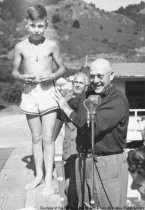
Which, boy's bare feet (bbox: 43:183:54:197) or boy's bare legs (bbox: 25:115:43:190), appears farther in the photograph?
boy's bare legs (bbox: 25:115:43:190)

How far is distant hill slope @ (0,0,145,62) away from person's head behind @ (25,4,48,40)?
235 feet

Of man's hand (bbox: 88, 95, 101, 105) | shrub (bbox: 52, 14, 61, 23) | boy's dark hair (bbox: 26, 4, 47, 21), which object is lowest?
man's hand (bbox: 88, 95, 101, 105)

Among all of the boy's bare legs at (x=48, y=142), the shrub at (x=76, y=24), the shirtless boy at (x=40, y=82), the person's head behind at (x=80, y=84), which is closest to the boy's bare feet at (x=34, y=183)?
the shirtless boy at (x=40, y=82)

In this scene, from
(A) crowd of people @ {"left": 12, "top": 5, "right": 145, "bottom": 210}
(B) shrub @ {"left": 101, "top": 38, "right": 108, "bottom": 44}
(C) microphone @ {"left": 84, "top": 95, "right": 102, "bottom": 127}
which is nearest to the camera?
(C) microphone @ {"left": 84, "top": 95, "right": 102, "bottom": 127}

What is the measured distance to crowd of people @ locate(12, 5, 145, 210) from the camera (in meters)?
3.08

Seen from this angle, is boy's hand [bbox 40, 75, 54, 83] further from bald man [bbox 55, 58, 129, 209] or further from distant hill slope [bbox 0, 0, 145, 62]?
distant hill slope [bbox 0, 0, 145, 62]

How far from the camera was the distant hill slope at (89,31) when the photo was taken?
84.4 metres

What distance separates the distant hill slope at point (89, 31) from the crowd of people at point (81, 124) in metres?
71.5

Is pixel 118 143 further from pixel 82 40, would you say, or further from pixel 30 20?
pixel 82 40

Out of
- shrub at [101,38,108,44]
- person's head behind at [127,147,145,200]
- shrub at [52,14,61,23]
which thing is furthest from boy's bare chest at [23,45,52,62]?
shrub at [52,14,61,23]

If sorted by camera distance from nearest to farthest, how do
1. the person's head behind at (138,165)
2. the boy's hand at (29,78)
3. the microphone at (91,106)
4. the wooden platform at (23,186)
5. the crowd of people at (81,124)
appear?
the person's head behind at (138,165) → the microphone at (91,106) → the crowd of people at (81,124) → the wooden platform at (23,186) → the boy's hand at (29,78)

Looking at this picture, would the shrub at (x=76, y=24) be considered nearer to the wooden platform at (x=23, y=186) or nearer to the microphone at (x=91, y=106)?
the wooden platform at (x=23, y=186)

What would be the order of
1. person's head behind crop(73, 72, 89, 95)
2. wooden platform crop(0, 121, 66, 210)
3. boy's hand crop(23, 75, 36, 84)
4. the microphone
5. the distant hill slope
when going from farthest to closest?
the distant hill slope < person's head behind crop(73, 72, 89, 95) < boy's hand crop(23, 75, 36, 84) < wooden platform crop(0, 121, 66, 210) < the microphone

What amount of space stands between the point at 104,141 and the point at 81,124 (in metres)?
0.24
